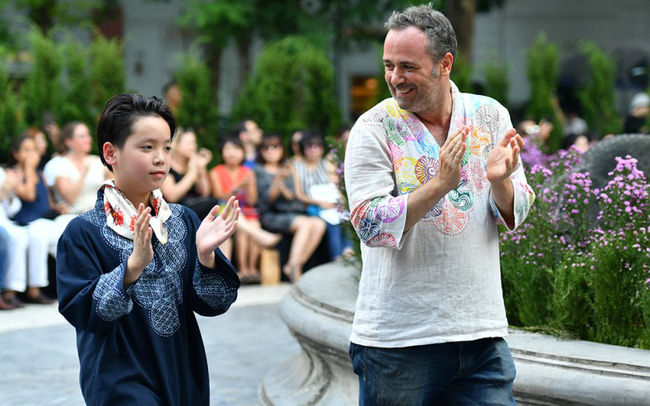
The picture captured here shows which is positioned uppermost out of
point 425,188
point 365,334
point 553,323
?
point 425,188

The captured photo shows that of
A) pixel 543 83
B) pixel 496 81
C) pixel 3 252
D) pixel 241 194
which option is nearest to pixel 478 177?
pixel 3 252

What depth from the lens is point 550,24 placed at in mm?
26438

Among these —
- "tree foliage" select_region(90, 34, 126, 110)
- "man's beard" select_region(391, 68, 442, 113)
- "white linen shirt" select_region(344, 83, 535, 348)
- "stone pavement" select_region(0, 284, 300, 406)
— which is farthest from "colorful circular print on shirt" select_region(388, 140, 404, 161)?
"tree foliage" select_region(90, 34, 126, 110)

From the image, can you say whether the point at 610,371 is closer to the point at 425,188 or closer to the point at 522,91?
the point at 425,188

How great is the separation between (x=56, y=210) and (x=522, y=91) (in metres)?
17.9

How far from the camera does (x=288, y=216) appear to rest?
11.6 meters

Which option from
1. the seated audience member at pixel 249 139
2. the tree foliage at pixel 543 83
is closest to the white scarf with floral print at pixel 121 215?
the seated audience member at pixel 249 139

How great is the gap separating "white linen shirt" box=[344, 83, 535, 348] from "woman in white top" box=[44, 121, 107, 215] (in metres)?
7.25

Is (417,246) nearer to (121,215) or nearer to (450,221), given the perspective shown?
(450,221)

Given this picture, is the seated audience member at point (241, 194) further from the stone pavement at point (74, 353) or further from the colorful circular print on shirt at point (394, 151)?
the colorful circular print on shirt at point (394, 151)

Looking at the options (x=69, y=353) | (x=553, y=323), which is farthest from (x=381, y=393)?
(x=69, y=353)

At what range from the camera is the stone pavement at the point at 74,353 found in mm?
6402

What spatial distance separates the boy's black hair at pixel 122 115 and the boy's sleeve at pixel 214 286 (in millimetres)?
478

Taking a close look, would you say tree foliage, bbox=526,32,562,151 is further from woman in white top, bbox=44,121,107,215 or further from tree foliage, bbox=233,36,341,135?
woman in white top, bbox=44,121,107,215
